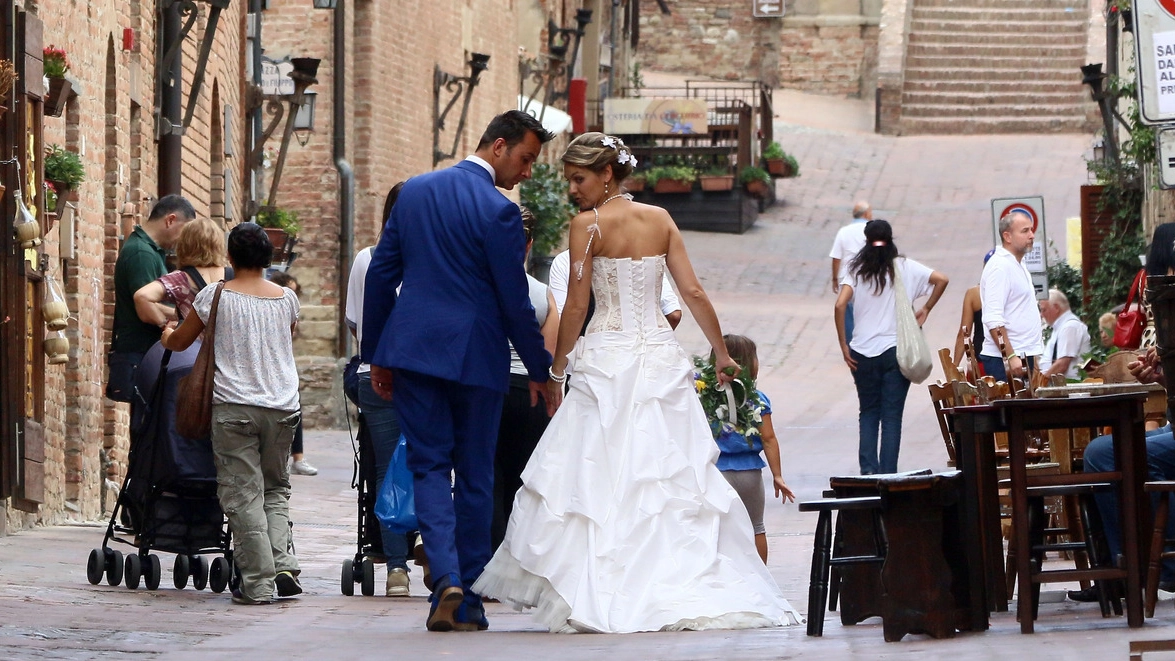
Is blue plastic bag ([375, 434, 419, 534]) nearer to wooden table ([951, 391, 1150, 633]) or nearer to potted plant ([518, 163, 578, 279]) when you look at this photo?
wooden table ([951, 391, 1150, 633])

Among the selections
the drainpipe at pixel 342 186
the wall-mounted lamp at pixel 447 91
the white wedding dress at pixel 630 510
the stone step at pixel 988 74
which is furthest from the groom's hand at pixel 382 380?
the stone step at pixel 988 74

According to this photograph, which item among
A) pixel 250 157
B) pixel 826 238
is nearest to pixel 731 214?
pixel 826 238

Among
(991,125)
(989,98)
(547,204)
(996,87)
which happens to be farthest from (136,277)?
(996,87)

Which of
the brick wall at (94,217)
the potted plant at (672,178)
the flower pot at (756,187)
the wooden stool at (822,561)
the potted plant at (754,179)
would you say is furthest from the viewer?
the flower pot at (756,187)

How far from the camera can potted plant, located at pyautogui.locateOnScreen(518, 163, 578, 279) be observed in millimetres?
26250

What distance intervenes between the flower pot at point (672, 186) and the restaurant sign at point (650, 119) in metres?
A: 0.91

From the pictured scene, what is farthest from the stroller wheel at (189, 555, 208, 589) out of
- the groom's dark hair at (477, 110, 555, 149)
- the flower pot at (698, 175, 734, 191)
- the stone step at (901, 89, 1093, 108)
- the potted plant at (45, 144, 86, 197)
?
the stone step at (901, 89, 1093, 108)

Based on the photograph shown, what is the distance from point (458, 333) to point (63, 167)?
4.08m

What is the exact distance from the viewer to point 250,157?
57.9 ft

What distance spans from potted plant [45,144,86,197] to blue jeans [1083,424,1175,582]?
5.61m

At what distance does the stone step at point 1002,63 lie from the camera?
138ft

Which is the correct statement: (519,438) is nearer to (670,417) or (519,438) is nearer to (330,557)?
(670,417)

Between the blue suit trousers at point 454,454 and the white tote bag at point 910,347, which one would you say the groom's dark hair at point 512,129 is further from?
the white tote bag at point 910,347

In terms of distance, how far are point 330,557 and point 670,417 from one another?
3.36 metres
